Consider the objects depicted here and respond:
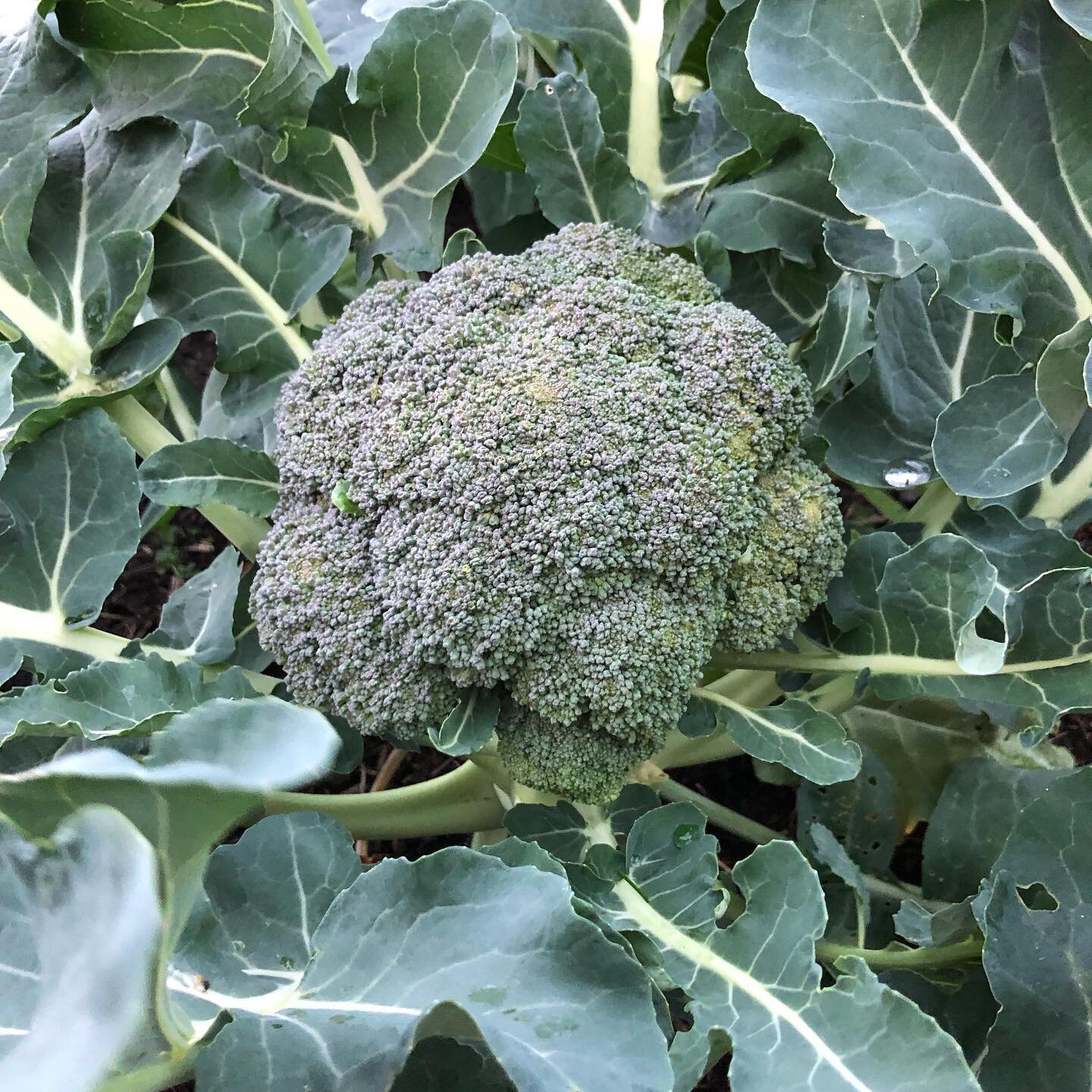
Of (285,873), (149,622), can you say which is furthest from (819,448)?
(149,622)

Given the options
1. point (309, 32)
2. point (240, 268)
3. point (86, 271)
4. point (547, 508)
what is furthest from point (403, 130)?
point (547, 508)

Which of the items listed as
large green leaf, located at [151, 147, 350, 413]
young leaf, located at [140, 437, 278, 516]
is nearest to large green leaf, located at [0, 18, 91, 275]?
large green leaf, located at [151, 147, 350, 413]

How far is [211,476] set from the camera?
39.8 inches

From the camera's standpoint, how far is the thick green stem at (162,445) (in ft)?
3.70

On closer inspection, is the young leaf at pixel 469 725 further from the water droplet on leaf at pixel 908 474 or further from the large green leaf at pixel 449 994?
the water droplet on leaf at pixel 908 474

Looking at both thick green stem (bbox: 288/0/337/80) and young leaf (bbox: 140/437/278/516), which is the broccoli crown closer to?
young leaf (bbox: 140/437/278/516)

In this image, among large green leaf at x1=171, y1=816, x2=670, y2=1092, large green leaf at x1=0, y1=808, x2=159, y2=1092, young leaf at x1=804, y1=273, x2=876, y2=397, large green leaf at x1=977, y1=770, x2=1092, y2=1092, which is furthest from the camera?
young leaf at x1=804, y1=273, x2=876, y2=397

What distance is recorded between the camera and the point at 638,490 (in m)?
0.90

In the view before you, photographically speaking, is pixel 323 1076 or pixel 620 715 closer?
pixel 323 1076

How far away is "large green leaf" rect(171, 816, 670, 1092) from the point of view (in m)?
0.68

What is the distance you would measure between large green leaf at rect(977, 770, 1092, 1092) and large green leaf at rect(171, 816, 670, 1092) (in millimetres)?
330

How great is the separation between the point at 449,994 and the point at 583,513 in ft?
1.36

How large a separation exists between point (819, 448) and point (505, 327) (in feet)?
1.20

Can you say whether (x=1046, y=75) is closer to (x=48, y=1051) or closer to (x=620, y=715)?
(x=620, y=715)
